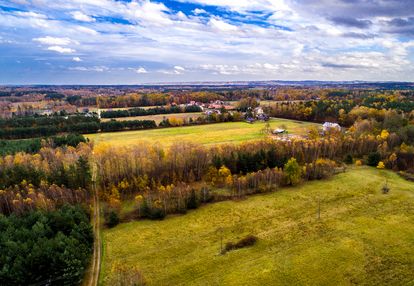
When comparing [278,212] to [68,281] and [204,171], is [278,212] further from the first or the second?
[68,281]

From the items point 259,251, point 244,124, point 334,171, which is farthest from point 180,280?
point 244,124

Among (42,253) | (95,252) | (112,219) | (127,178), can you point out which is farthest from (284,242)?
(127,178)

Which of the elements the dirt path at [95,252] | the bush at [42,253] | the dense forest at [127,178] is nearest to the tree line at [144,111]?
the dense forest at [127,178]

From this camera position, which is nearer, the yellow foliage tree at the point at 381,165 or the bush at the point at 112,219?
the bush at the point at 112,219

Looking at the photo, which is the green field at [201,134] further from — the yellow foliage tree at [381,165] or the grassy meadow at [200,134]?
the yellow foliage tree at [381,165]

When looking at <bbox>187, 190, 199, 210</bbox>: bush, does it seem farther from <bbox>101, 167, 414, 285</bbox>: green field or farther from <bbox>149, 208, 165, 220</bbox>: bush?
<bbox>149, 208, 165, 220</bbox>: bush

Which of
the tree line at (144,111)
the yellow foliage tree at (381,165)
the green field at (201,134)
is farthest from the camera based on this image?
the tree line at (144,111)

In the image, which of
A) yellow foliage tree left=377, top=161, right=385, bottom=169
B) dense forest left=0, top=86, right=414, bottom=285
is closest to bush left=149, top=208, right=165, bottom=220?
dense forest left=0, top=86, right=414, bottom=285
